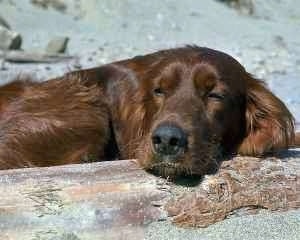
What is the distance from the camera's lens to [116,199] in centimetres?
355

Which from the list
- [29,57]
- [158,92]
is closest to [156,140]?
[158,92]

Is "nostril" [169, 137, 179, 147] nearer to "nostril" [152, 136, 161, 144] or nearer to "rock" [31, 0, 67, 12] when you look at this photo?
"nostril" [152, 136, 161, 144]

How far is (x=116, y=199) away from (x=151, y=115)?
39.0 inches

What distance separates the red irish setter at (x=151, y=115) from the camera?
3844 mm

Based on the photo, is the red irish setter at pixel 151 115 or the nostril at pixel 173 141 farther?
the red irish setter at pixel 151 115

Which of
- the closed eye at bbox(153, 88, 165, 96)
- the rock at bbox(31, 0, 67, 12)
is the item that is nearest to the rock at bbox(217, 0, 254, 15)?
the rock at bbox(31, 0, 67, 12)

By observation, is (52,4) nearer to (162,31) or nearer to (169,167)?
(162,31)

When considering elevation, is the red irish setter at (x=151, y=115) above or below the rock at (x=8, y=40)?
above

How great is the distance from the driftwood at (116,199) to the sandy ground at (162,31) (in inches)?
170

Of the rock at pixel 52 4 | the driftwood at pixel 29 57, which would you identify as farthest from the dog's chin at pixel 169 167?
the rock at pixel 52 4

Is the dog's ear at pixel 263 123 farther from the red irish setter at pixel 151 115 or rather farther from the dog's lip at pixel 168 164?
the dog's lip at pixel 168 164

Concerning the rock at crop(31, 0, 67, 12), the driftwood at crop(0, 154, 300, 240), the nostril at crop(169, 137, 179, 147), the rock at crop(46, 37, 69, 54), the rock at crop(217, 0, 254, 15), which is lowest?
the rock at crop(217, 0, 254, 15)

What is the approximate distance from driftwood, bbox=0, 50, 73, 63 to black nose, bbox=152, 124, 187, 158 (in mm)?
7384

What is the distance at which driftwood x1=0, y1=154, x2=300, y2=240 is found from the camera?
348 cm
